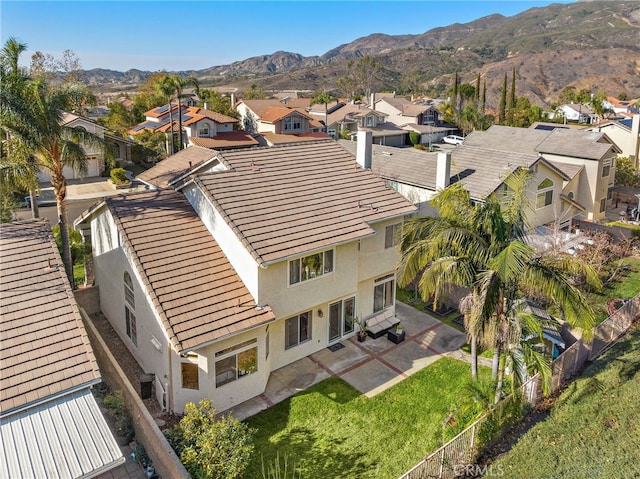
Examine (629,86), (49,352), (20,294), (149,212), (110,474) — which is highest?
(629,86)

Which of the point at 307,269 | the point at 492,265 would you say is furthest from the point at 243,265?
the point at 492,265

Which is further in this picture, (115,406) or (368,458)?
(115,406)

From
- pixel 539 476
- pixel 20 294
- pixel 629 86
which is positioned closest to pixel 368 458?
pixel 539 476

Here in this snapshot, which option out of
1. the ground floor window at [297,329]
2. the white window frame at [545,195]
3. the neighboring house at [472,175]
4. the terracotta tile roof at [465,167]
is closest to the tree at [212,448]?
the ground floor window at [297,329]

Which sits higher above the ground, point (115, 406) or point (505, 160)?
point (505, 160)

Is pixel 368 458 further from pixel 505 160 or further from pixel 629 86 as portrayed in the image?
pixel 629 86

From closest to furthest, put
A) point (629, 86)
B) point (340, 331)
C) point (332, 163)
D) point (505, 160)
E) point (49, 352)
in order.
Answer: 1. point (49, 352)
2. point (340, 331)
3. point (332, 163)
4. point (505, 160)
5. point (629, 86)

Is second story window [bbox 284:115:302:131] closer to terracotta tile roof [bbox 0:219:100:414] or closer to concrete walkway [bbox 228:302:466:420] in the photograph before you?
concrete walkway [bbox 228:302:466:420]
